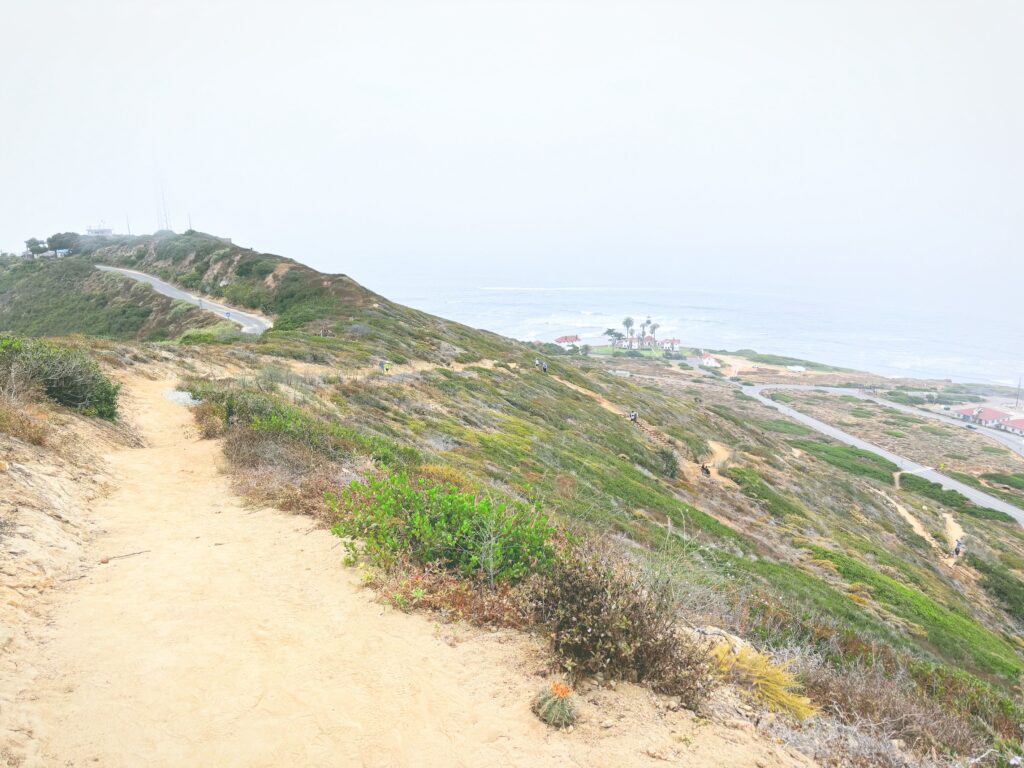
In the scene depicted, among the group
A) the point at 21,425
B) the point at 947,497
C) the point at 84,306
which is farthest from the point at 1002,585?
the point at 84,306

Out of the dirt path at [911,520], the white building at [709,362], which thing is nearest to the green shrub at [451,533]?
the dirt path at [911,520]

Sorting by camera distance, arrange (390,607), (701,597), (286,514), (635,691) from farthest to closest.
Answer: (286,514)
(701,597)
(390,607)
(635,691)

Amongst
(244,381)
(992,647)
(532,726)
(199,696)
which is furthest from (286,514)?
(992,647)

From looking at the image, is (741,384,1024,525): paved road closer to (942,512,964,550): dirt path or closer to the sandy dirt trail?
(942,512,964,550): dirt path

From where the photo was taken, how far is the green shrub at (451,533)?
19.8 ft

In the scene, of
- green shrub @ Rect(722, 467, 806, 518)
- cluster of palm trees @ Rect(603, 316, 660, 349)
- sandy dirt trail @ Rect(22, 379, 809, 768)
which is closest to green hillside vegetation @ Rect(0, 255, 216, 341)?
green shrub @ Rect(722, 467, 806, 518)

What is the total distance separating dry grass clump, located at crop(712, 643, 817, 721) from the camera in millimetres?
4703

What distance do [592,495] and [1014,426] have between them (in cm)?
12715

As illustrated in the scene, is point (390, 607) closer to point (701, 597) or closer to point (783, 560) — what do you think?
point (701, 597)

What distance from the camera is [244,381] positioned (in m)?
15.9

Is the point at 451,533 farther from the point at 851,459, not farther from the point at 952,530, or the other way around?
the point at 851,459

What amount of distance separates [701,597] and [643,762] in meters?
3.38

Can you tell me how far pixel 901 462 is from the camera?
68.2m

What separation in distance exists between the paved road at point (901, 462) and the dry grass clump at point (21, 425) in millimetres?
71315
